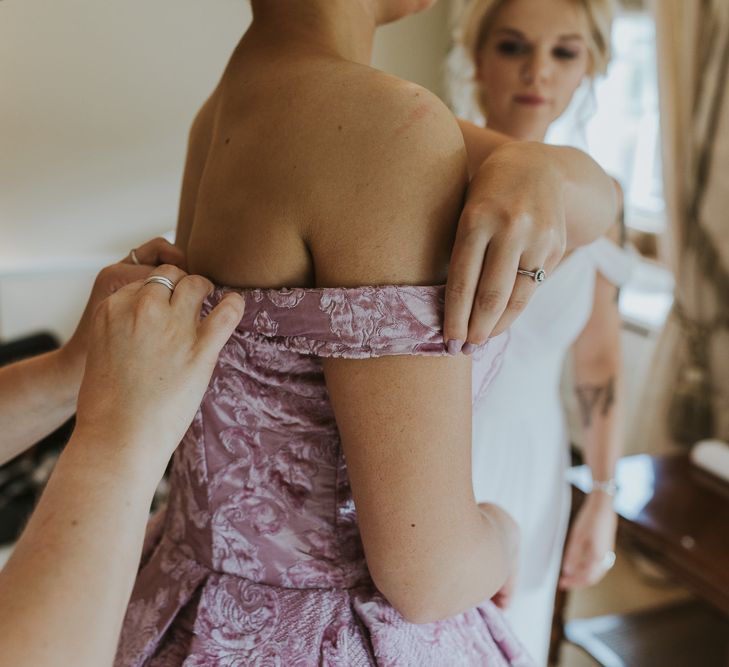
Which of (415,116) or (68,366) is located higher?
(415,116)

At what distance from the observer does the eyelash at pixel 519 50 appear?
4.55ft

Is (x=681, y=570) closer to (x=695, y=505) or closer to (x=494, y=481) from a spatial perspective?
(x=695, y=505)

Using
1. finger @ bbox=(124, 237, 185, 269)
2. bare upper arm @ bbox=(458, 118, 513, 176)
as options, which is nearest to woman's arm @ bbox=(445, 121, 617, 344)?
bare upper arm @ bbox=(458, 118, 513, 176)

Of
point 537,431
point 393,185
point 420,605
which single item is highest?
point 393,185

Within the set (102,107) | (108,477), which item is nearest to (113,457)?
(108,477)

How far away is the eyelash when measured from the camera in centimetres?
139

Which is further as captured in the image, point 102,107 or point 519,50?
point 519,50

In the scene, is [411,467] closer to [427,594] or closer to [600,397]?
[427,594]

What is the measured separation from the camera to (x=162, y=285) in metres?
0.62

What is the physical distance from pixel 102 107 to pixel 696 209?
1713 mm

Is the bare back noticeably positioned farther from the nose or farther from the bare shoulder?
the nose

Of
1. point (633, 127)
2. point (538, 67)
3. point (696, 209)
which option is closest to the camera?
point (538, 67)

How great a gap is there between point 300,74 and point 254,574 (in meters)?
0.48

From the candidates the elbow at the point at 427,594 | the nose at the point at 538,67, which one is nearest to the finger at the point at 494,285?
the elbow at the point at 427,594
